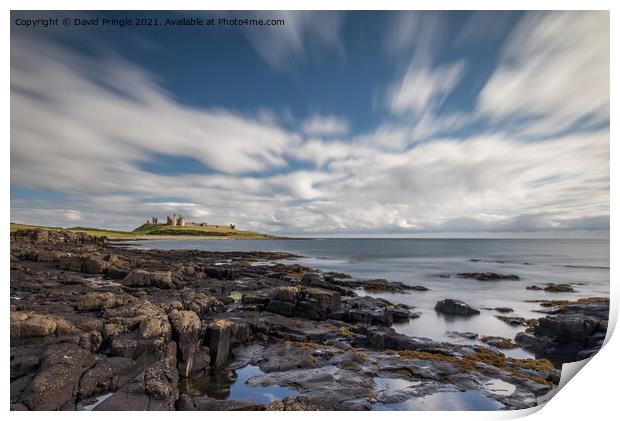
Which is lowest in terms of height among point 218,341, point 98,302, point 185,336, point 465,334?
point 465,334

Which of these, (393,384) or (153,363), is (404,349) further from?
(153,363)

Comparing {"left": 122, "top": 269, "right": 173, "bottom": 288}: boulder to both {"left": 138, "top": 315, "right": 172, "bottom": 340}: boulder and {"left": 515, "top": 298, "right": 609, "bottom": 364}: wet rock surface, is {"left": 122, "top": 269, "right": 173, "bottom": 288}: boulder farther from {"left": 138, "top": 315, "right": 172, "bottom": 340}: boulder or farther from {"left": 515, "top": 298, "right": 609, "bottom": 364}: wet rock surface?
{"left": 515, "top": 298, "right": 609, "bottom": 364}: wet rock surface

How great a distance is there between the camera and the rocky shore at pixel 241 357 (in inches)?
175

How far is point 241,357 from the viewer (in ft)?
21.6

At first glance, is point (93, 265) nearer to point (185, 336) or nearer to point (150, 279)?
point (150, 279)

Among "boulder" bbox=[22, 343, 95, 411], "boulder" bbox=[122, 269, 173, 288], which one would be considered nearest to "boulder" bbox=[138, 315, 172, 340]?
"boulder" bbox=[22, 343, 95, 411]

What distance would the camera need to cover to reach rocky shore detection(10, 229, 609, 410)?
4438mm

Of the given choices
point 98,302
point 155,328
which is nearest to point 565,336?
point 155,328

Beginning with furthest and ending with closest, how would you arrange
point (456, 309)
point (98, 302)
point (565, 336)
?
point (456, 309) < point (565, 336) < point (98, 302)

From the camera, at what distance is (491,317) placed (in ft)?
37.8

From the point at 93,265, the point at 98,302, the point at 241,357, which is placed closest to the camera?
the point at 241,357
